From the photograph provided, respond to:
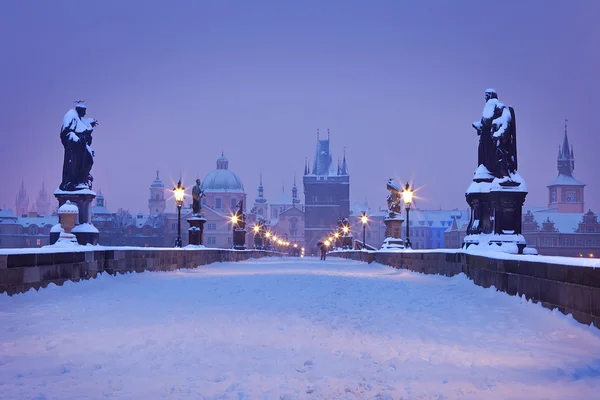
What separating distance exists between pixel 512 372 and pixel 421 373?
0.73 metres

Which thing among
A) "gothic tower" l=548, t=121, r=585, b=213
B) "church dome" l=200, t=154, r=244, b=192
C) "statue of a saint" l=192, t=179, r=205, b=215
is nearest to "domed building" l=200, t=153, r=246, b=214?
"church dome" l=200, t=154, r=244, b=192

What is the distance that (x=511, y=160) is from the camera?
1741cm

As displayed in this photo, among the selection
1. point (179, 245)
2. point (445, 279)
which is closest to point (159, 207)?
point (179, 245)

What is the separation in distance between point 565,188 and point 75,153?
169 meters

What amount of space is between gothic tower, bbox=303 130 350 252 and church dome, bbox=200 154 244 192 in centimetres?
1830

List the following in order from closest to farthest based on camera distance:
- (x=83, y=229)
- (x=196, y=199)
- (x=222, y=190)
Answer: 1. (x=83, y=229)
2. (x=196, y=199)
3. (x=222, y=190)

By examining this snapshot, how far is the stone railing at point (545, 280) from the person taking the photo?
7582 mm

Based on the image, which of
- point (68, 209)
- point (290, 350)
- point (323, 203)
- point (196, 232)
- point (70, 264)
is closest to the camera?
point (290, 350)

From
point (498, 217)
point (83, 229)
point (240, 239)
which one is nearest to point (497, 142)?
point (498, 217)

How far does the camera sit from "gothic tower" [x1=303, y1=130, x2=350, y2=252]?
166 meters

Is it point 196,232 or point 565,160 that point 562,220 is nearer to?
point 565,160

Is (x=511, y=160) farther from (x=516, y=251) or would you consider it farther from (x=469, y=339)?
(x=469, y=339)

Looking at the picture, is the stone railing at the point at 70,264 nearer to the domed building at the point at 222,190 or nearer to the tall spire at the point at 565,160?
the domed building at the point at 222,190

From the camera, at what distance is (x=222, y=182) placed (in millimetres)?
175250
